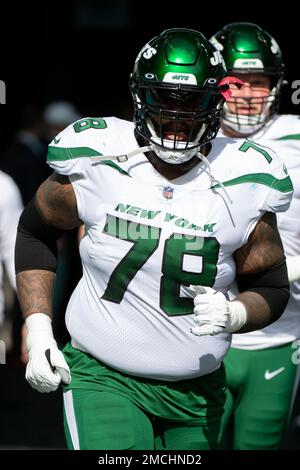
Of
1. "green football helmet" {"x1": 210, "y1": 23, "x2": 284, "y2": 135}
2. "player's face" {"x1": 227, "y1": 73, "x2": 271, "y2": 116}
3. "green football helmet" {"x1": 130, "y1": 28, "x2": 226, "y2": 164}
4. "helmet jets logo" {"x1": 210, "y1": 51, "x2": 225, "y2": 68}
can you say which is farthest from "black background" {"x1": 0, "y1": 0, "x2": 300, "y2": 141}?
"green football helmet" {"x1": 130, "y1": 28, "x2": 226, "y2": 164}

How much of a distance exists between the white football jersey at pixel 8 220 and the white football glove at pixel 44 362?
142 centimetres

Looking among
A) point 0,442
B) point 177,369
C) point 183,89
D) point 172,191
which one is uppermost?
point 183,89

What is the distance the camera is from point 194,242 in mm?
3453

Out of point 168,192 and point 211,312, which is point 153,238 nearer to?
point 168,192

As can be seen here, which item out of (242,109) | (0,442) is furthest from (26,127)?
(242,109)

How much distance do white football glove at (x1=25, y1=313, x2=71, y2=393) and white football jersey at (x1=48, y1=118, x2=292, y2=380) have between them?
13 cm

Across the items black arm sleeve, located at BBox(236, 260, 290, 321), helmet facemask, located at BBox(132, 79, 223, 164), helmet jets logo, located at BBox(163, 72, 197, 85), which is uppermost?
helmet jets logo, located at BBox(163, 72, 197, 85)

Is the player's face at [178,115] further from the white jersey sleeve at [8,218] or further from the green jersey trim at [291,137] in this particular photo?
the white jersey sleeve at [8,218]

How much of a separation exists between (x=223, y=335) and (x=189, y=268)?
11.6 inches

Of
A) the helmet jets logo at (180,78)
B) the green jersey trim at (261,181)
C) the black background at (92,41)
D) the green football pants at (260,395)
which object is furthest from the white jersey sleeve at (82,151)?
the black background at (92,41)

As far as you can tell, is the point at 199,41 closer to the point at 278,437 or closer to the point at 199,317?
the point at 199,317

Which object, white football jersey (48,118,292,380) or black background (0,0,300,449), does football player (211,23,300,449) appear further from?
black background (0,0,300,449)

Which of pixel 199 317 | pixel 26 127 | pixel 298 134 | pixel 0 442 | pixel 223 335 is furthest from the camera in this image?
pixel 26 127

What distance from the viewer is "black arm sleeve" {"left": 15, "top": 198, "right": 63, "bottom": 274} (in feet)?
12.1
